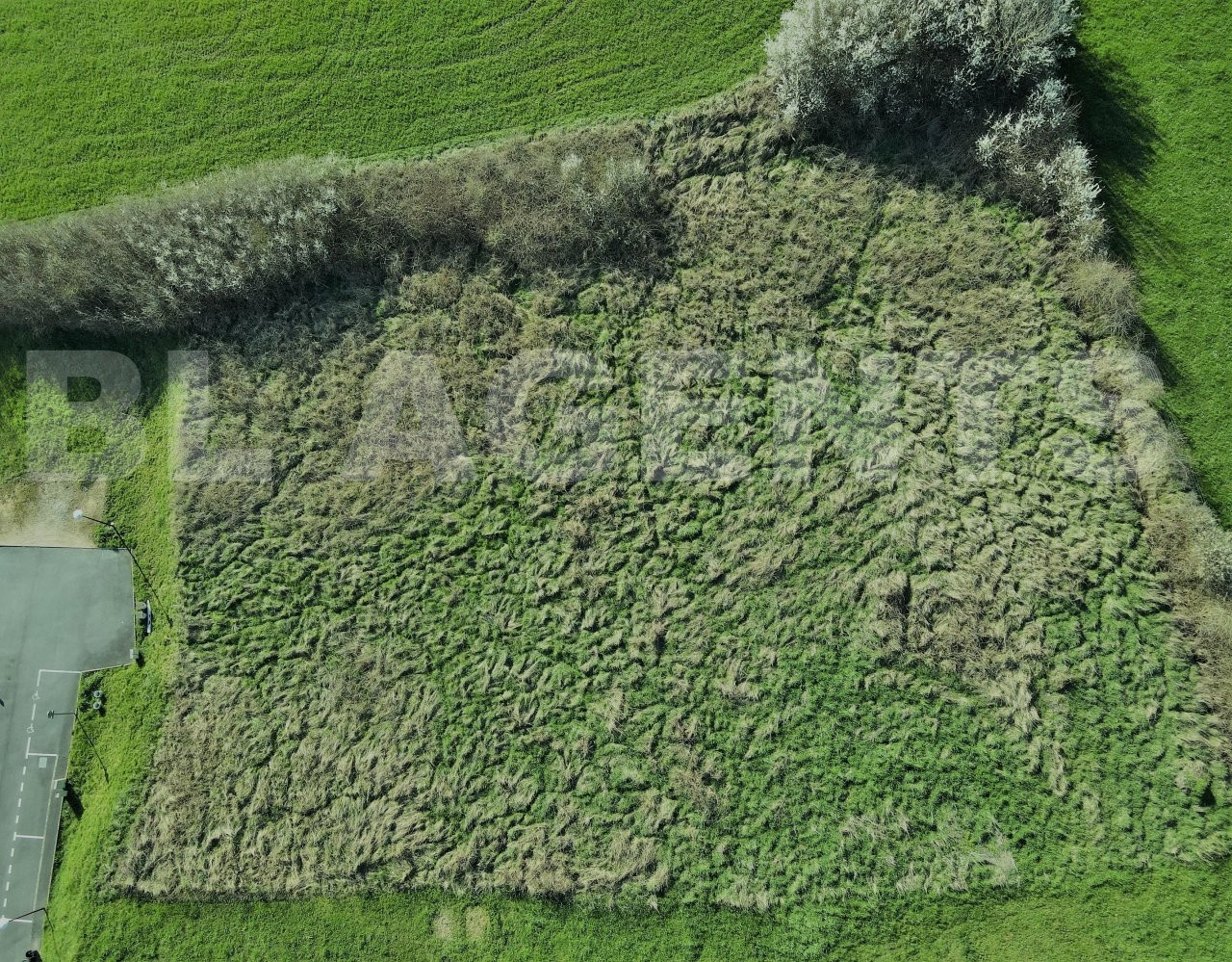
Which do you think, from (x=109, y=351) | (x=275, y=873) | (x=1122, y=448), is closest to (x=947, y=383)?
(x=1122, y=448)

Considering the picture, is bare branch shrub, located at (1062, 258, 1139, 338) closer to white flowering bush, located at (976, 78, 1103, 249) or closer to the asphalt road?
white flowering bush, located at (976, 78, 1103, 249)

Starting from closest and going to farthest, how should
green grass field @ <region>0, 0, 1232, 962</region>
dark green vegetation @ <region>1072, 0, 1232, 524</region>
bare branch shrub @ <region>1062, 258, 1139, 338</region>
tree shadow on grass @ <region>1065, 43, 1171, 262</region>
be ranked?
1. green grass field @ <region>0, 0, 1232, 962</region>
2. dark green vegetation @ <region>1072, 0, 1232, 524</region>
3. bare branch shrub @ <region>1062, 258, 1139, 338</region>
4. tree shadow on grass @ <region>1065, 43, 1171, 262</region>

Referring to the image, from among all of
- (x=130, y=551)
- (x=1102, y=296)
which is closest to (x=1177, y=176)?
(x=1102, y=296)

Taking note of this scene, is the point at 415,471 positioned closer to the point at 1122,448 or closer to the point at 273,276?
the point at 273,276

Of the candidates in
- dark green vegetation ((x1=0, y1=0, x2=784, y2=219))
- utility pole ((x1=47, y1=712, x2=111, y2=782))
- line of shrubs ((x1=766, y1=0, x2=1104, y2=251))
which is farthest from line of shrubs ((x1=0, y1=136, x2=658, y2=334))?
utility pole ((x1=47, y1=712, x2=111, y2=782))

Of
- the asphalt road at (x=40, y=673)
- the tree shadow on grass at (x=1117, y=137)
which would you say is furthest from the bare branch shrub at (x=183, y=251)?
the tree shadow on grass at (x=1117, y=137)

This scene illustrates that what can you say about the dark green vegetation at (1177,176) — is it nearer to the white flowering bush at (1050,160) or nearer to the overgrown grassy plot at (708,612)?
the white flowering bush at (1050,160)
